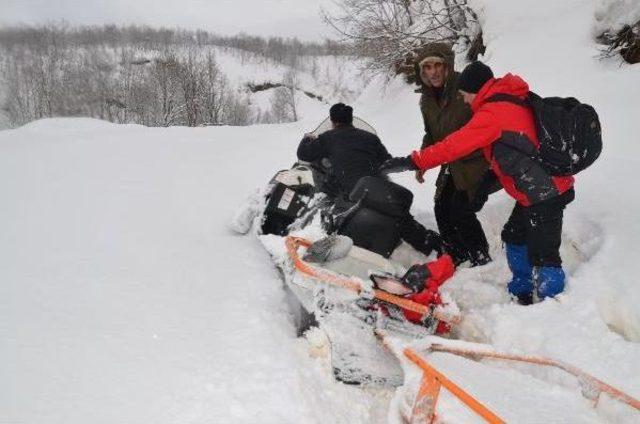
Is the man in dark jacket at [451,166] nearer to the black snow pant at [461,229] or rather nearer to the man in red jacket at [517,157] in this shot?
the black snow pant at [461,229]

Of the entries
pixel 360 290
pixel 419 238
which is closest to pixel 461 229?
pixel 419 238

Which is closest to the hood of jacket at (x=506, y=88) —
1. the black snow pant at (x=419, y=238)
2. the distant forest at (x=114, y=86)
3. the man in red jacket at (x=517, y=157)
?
the man in red jacket at (x=517, y=157)

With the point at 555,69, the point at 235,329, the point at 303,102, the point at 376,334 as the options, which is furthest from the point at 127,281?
the point at 303,102

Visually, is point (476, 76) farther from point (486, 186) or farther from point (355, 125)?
point (355, 125)

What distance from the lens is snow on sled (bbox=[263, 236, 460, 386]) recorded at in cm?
249

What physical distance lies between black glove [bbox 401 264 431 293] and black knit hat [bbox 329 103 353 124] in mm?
1686

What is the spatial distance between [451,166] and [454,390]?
7.00ft

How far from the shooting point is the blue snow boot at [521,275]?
10.7 ft

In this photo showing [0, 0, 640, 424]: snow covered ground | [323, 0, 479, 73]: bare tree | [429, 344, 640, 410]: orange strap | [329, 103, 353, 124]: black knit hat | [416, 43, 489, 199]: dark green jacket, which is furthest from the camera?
[323, 0, 479, 73]: bare tree

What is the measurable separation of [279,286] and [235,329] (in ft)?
2.30

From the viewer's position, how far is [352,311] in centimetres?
275

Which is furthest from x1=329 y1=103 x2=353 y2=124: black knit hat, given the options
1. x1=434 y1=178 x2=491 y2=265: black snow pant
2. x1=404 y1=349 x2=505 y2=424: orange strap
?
x1=404 y1=349 x2=505 y2=424: orange strap

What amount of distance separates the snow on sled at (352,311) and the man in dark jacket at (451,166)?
951 millimetres

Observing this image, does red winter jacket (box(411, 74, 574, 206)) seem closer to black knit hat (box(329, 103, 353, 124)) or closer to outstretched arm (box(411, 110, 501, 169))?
outstretched arm (box(411, 110, 501, 169))
